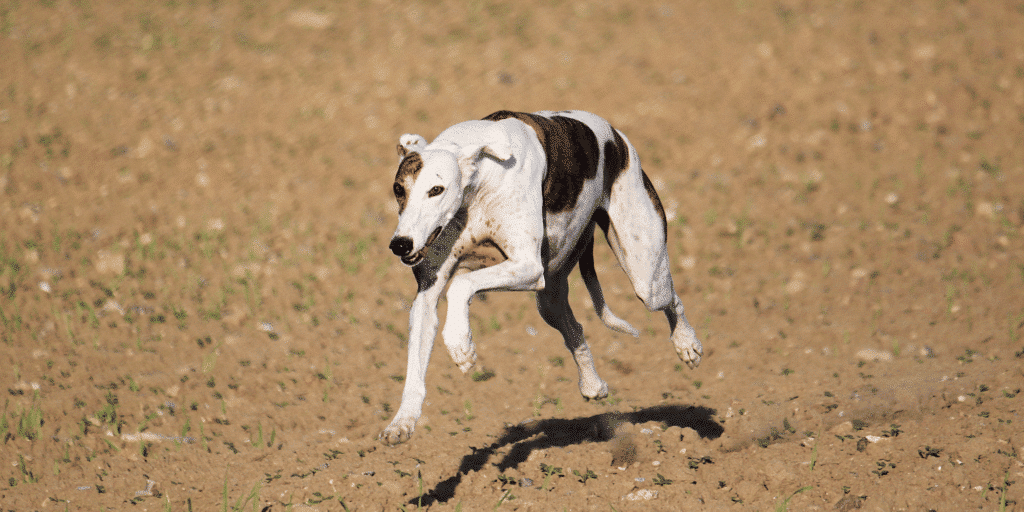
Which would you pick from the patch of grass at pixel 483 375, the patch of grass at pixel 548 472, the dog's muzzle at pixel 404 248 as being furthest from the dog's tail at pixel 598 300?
the patch of grass at pixel 483 375

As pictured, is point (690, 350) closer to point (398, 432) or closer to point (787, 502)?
point (787, 502)

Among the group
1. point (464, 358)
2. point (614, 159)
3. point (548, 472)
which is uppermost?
point (614, 159)

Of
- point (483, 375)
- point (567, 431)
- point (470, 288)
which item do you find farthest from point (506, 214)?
point (483, 375)

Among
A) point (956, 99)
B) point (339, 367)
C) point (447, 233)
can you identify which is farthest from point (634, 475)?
point (956, 99)

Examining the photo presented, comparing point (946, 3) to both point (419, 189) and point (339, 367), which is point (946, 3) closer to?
point (339, 367)

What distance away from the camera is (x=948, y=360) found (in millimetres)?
7312

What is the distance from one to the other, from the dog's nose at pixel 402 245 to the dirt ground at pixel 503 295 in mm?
1973

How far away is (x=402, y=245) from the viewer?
3.69 meters

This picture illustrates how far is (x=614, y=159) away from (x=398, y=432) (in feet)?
6.39

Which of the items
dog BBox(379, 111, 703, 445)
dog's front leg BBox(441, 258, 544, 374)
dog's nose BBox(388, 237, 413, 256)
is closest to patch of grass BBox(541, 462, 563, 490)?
dog BBox(379, 111, 703, 445)

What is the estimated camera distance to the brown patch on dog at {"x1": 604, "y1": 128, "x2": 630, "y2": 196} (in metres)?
4.97

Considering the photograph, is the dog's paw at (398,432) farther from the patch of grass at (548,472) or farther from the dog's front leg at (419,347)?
the patch of grass at (548,472)

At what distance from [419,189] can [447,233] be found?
0.57m

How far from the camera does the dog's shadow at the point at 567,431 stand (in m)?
5.70
